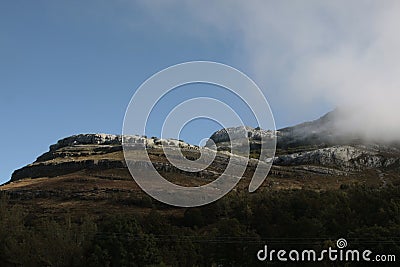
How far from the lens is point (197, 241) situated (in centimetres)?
5934

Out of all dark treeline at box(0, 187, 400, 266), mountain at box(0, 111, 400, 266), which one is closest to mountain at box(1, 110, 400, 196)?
mountain at box(0, 111, 400, 266)

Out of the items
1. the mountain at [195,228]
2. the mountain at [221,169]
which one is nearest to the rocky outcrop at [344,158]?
the mountain at [221,169]

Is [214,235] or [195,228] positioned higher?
[195,228]

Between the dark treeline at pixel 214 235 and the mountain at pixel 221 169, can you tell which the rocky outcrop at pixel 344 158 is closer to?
the mountain at pixel 221 169

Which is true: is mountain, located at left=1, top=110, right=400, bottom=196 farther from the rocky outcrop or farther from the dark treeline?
the dark treeline

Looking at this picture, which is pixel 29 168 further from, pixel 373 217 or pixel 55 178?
pixel 373 217

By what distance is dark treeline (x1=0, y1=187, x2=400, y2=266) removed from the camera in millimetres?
49656

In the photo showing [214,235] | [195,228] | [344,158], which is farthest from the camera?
[344,158]

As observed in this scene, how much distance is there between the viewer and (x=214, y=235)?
194 ft

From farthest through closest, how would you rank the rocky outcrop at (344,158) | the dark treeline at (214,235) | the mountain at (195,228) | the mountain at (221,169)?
the rocky outcrop at (344,158)
the mountain at (221,169)
the mountain at (195,228)
the dark treeline at (214,235)

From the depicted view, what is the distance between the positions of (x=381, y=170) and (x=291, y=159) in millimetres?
37397

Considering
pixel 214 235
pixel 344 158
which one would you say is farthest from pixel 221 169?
pixel 214 235

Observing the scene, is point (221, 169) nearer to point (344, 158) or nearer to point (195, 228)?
point (344, 158)

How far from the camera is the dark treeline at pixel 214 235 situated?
49.7 metres
